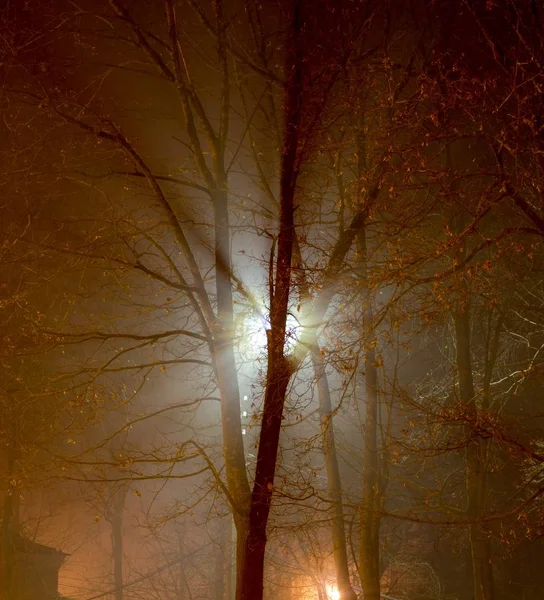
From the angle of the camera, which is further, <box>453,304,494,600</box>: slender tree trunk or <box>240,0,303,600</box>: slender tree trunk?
<box>453,304,494,600</box>: slender tree trunk

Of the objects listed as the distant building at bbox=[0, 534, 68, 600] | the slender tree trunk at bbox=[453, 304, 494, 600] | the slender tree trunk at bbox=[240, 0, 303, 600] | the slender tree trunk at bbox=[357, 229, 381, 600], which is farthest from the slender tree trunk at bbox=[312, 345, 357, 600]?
the distant building at bbox=[0, 534, 68, 600]

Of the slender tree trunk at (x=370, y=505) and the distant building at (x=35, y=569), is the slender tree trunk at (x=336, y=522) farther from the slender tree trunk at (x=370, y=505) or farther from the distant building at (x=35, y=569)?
the distant building at (x=35, y=569)

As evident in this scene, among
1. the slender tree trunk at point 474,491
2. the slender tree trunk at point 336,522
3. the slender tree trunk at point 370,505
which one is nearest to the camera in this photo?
the slender tree trunk at point 370,505

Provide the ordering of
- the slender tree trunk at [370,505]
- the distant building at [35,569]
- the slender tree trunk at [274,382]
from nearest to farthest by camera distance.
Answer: the slender tree trunk at [274,382], the slender tree trunk at [370,505], the distant building at [35,569]

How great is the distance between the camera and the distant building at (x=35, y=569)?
2205 centimetres

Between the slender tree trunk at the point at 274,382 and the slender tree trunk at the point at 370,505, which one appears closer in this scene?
the slender tree trunk at the point at 274,382

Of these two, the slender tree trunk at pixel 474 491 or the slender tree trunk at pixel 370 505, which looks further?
the slender tree trunk at pixel 474 491

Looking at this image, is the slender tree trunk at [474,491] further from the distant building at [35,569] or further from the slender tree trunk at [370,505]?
the distant building at [35,569]

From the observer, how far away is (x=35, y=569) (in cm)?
2364

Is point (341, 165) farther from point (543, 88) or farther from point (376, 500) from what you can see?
point (376, 500)

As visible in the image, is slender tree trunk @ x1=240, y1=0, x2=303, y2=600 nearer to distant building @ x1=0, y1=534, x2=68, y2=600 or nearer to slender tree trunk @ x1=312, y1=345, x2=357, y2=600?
slender tree trunk @ x1=312, y1=345, x2=357, y2=600

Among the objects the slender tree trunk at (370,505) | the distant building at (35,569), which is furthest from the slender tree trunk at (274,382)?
the distant building at (35,569)

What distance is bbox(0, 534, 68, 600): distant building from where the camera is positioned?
22.0 metres

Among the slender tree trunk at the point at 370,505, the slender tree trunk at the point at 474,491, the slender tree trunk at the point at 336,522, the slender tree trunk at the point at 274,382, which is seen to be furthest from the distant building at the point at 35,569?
the slender tree trunk at the point at 274,382
